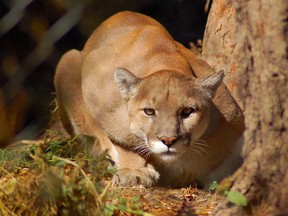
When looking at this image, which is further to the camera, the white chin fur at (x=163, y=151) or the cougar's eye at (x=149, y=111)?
the cougar's eye at (x=149, y=111)

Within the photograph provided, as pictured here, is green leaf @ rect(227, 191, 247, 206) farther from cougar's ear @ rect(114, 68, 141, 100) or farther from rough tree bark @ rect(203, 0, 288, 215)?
cougar's ear @ rect(114, 68, 141, 100)

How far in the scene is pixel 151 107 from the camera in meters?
3.68

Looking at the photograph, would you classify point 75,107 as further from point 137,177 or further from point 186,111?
point 186,111

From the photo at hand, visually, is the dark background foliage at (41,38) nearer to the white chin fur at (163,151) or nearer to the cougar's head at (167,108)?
the cougar's head at (167,108)

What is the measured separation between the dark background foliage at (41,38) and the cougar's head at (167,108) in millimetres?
688

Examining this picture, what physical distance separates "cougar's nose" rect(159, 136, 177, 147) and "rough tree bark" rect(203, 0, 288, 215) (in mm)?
749

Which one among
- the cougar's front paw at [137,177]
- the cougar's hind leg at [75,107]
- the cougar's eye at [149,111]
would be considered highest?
the cougar's eye at [149,111]

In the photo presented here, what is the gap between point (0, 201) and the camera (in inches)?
119

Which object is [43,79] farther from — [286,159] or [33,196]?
[286,159]

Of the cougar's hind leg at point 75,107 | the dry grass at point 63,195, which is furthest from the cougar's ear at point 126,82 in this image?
the dry grass at point 63,195

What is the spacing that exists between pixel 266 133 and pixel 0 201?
1.21 metres

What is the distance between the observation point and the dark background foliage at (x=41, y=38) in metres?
4.62

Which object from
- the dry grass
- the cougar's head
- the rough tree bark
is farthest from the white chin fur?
the rough tree bark

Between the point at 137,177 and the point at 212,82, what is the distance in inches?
26.5
